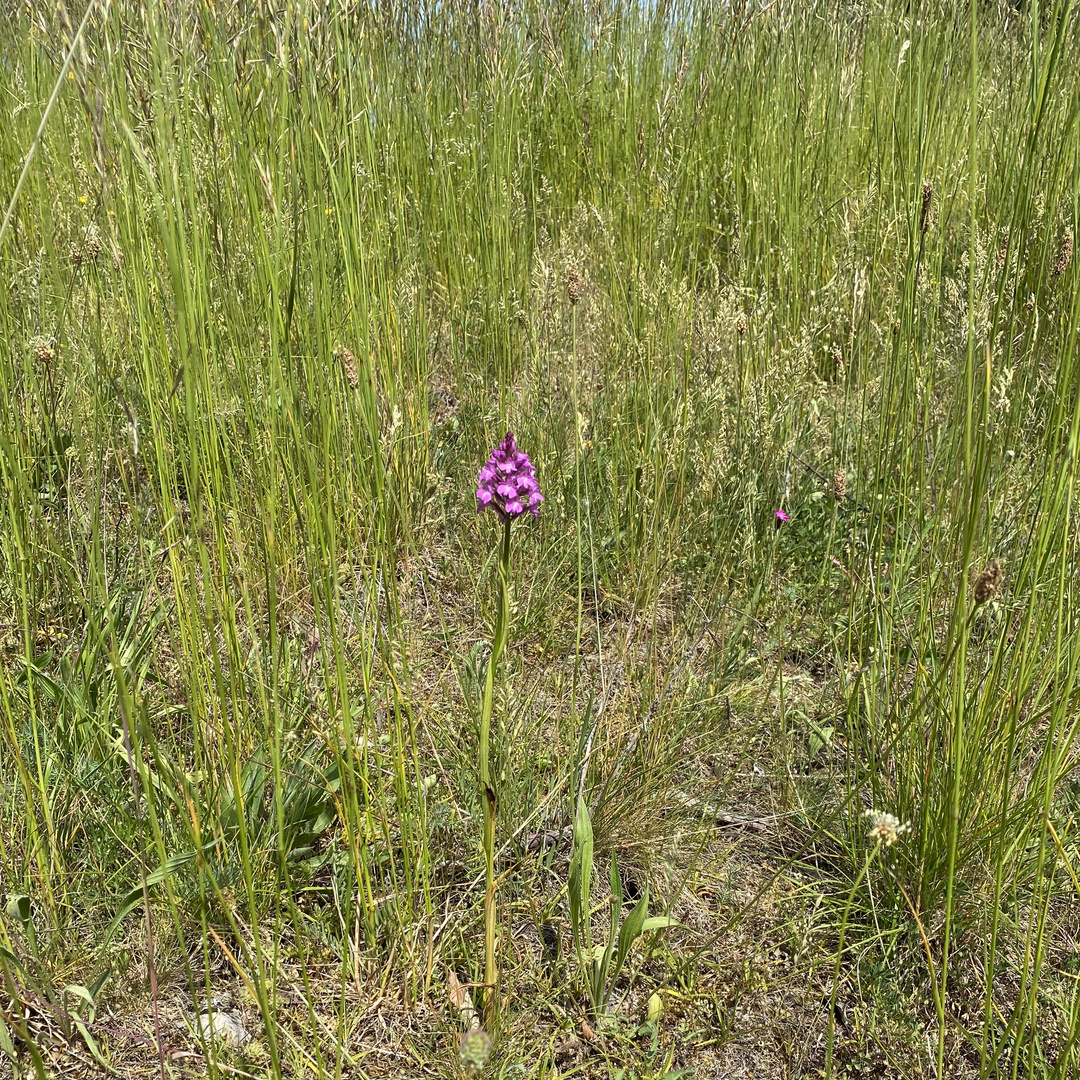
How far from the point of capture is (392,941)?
116 cm

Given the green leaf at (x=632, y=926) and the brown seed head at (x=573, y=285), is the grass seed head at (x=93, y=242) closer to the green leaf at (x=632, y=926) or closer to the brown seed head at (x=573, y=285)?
the brown seed head at (x=573, y=285)

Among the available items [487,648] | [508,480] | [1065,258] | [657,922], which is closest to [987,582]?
[508,480]

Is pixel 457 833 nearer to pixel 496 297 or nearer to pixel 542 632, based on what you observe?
pixel 542 632

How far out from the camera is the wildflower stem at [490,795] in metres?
0.97

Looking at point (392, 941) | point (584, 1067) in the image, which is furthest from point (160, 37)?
point (584, 1067)

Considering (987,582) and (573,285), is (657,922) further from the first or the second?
(573,285)

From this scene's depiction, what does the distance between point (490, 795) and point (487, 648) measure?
733mm

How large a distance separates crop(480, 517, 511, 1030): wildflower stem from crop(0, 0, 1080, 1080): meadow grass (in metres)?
0.07

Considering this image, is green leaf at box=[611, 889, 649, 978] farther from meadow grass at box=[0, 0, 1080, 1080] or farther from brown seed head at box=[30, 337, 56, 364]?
brown seed head at box=[30, 337, 56, 364]

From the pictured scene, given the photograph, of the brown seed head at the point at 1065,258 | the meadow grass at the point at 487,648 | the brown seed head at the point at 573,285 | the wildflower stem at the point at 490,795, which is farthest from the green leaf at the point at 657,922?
the brown seed head at the point at 1065,258

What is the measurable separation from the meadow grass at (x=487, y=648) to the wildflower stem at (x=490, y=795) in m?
0.07

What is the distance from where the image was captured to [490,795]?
0.98 meters

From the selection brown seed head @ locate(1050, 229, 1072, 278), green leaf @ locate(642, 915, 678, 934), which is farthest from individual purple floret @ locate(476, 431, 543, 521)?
brown seed head @ locate(1050, 229, 1072, 278)

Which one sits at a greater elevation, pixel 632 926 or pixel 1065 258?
pixel 1065 258
